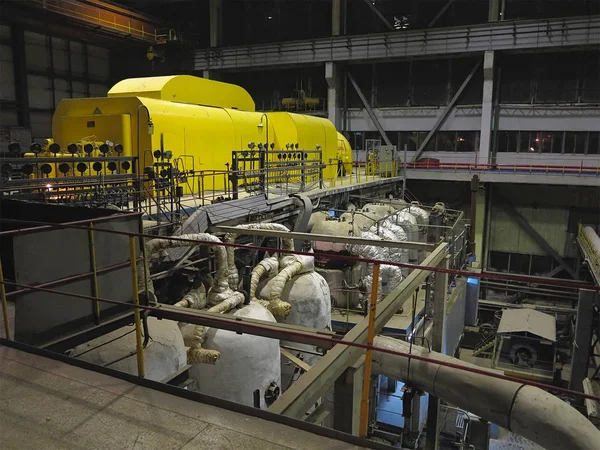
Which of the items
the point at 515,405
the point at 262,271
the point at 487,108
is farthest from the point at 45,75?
the point at 515,405

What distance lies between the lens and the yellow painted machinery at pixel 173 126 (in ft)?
38.3

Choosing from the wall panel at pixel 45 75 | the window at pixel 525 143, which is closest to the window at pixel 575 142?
the window at pixel 525 143

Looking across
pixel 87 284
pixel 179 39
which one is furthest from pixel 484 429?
pixel 179 39

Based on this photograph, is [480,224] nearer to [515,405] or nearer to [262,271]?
[262,271]

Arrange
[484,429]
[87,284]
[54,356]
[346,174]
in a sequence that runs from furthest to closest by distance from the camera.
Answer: [346,174], [484,429], [87,284], [54,356]

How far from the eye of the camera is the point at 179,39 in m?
29.5

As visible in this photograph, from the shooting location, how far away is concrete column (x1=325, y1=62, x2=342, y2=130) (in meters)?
28.4

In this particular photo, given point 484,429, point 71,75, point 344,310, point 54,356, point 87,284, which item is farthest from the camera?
point 71,75

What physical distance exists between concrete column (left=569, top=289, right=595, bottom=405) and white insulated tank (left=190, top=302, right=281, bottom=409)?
38.4 ft

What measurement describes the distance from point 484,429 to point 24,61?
86.1ft

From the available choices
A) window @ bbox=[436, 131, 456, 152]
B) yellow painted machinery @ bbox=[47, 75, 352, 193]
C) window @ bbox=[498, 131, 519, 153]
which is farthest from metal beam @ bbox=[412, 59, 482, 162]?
yellow painted machinery @ bbox=[47, 75, 352, 193]

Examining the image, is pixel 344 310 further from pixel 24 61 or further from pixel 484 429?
pixel 24 61

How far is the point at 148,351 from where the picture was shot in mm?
5527

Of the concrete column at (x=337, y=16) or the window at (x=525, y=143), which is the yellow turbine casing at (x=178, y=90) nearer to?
the concrete column at (x=337, y=16)
